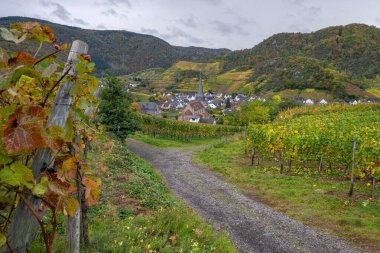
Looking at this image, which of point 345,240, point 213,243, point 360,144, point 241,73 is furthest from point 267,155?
point 241,73

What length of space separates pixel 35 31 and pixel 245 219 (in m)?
9.99

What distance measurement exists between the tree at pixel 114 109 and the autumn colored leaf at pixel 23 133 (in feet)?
73.3

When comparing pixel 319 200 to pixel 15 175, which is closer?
pixel 15 175

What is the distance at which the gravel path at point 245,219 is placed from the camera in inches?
332

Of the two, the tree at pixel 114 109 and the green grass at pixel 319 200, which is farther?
the tree at pixel 114 109

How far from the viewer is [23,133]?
1.12 meters

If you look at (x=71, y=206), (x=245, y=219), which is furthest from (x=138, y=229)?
(x=245, y=219)

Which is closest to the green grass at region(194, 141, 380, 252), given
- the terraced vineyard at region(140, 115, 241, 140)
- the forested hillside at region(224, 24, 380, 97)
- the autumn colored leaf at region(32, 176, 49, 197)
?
the autumn colored leaf at region(32, 176, 49, 197)

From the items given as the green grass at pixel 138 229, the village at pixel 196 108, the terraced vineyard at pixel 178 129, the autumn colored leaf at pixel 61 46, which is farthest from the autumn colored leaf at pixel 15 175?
the village at pixel 196 108

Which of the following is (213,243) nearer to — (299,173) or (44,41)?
(44,41)

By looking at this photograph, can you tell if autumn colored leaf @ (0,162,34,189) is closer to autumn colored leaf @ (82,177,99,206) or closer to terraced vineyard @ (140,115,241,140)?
autumn colored leaf @ (82,177,99,206)

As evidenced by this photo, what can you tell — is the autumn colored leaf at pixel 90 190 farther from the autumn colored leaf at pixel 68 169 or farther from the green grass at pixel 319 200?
the green grass at pixel 319 200

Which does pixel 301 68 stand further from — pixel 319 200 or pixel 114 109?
pixel 319 200

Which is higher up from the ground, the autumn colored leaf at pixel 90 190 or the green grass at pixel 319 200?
the autumn colored leaf at pixel 90 190
